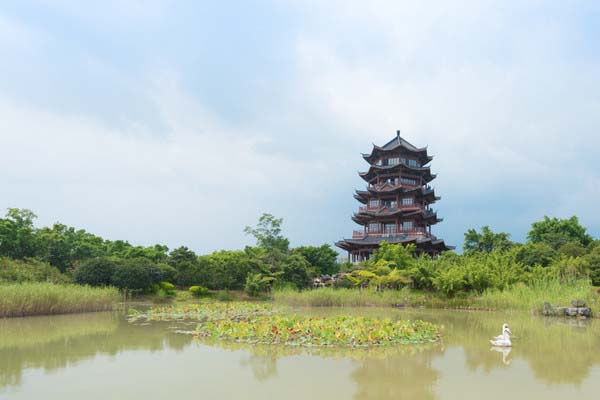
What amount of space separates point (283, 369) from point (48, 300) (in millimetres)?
10781

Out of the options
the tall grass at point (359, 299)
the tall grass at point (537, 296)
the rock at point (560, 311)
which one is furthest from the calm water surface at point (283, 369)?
the tall grass at point (359, 299)

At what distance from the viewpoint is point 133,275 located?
68.2 ft

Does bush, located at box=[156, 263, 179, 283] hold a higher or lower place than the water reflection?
higher

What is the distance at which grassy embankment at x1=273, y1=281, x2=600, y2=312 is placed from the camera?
17.3 metres

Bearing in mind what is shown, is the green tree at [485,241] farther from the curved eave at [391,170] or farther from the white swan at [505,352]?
the white swan at [505,352]

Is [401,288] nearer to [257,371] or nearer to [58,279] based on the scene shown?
[58,279]

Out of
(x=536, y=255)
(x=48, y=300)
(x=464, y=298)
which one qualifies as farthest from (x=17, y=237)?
(x=536, y=255)

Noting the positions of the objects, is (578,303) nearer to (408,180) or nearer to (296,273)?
(296,273)

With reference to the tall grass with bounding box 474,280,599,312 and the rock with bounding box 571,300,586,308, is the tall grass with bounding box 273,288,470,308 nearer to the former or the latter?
the tall grass with bounding box 474,280,599,312

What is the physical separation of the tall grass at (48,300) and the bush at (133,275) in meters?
2.74

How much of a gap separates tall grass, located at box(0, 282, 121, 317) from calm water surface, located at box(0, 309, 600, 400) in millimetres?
3318

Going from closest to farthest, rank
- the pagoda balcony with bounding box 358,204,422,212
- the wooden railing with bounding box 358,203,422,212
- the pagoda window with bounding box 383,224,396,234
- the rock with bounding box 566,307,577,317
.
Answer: the rock with bounding box 566,307,577,317
the pagoda balcony with bounding box 358,204,422,212
the pagoda window with bounding box 383,224,396,234
the wooden railing with bounding box 358,203,422,212

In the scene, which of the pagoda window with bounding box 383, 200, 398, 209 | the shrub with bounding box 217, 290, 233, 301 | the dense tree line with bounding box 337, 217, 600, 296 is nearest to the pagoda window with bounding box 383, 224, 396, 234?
the pagoda window with bounding box 383, 200, 398, 209

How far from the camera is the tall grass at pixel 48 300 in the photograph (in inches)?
564
